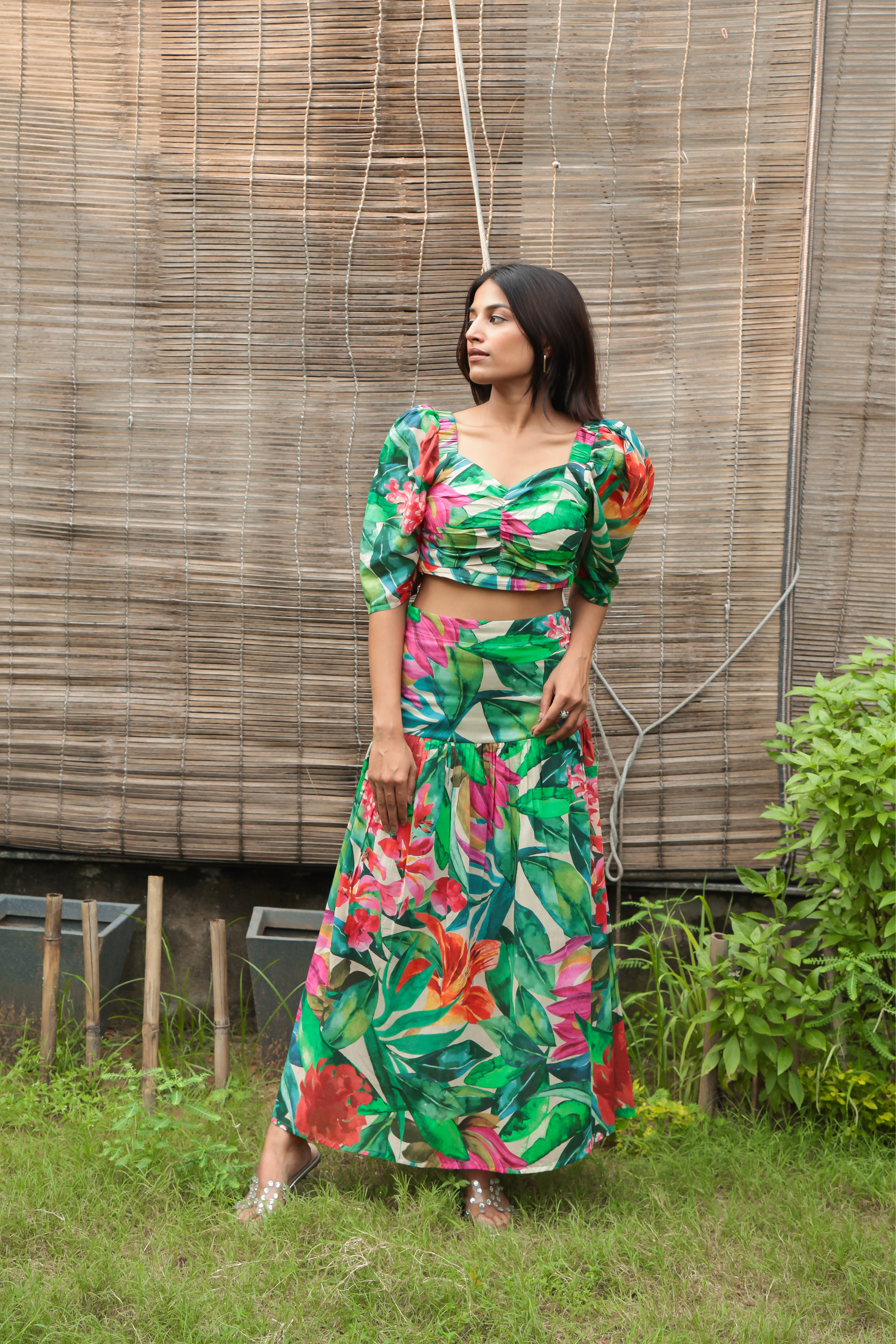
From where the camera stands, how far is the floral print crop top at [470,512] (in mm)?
2150

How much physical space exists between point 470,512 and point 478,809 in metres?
0.65

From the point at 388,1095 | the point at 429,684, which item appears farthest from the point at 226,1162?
the point at 429,684

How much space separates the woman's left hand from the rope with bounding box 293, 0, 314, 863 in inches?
41.8

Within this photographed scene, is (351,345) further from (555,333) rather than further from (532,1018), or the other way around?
(532,1018)

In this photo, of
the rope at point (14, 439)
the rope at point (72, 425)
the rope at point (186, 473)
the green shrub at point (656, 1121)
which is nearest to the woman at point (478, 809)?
the green shrub at point (656, 1121)

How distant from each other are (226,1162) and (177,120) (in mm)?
2866

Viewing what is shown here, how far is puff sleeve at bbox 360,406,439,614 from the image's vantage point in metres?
2.17

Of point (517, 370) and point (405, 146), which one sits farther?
point (405, 146)

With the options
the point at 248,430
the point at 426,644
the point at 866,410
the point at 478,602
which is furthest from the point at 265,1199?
the point at 866,410

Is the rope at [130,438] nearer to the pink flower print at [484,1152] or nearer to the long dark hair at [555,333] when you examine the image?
the long dark hair at [555,333]

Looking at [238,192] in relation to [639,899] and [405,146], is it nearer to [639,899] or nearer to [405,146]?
[405,146]

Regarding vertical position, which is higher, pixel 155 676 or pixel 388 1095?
pixel 155 676

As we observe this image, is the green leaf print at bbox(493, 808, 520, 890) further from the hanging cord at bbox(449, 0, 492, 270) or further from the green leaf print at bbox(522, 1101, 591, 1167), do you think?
the hanging cord at bbox(449, 0, 492, 270)

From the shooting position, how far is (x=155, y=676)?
10.2 ft
